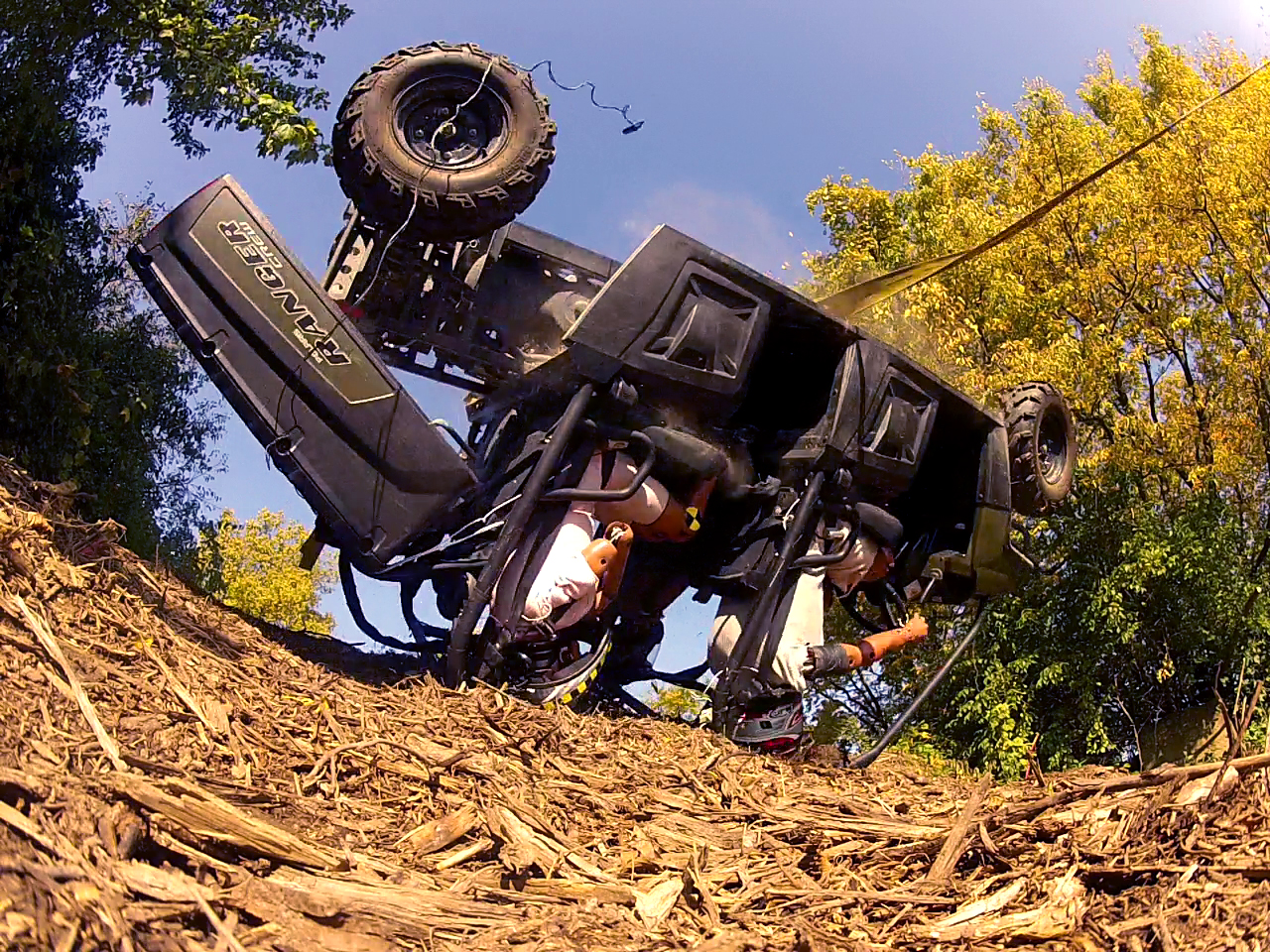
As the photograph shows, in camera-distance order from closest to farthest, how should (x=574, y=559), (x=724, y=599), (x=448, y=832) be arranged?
(x=448, y=832), (x=574, y=559), (x=724, y=599)

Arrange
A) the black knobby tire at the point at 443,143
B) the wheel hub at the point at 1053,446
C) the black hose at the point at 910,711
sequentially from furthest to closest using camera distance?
the wheel hub at the point at 1053,446 → the black hose at the point at 910,711 → the black knobby tire at the point at 443,143

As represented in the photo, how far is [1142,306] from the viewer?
51.6 feet

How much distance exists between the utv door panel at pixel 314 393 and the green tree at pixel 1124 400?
A: 31.2 ft

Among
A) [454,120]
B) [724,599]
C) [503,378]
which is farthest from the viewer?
[724,599]

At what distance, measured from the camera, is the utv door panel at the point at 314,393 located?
5.61 meters

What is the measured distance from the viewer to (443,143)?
5.84m

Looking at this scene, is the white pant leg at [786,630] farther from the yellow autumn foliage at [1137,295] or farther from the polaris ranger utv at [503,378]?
the yellow autumn foliage at [1137,295]

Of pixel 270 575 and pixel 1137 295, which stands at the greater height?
pixel 1137 295

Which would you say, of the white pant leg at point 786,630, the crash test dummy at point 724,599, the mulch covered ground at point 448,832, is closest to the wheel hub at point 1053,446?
the crash test dummy at point 724,599

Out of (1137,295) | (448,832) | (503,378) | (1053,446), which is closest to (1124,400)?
(1137,295)

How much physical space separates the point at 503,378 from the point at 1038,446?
3.95m

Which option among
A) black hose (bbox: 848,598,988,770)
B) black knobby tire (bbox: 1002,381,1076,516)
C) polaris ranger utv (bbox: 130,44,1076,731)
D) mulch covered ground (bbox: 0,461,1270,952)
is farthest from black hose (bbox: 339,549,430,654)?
black knobby tire (bbox: 1002,381,1076,516)

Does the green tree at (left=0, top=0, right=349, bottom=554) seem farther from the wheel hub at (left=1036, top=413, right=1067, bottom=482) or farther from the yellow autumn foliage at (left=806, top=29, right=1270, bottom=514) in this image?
the yellow autumn foliage at (left=806, top=29, right=1270, bottom=514)

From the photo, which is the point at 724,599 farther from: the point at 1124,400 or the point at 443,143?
the point at 1124,400
